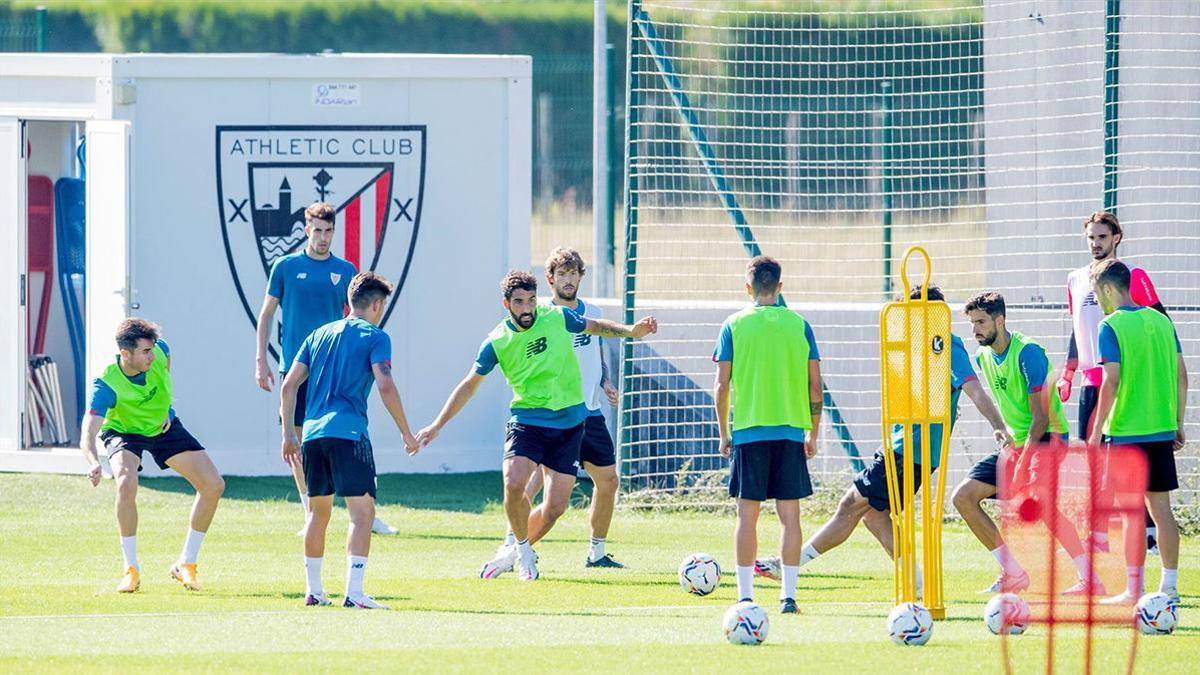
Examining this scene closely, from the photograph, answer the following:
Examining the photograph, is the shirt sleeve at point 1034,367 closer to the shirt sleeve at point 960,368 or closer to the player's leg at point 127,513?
the shirt sleeve at point 960,368

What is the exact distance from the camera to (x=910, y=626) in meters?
7.94

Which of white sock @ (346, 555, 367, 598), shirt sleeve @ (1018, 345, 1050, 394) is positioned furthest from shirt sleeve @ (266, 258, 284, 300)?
shirt sleeve @ (1018, 345, 1050, 394)

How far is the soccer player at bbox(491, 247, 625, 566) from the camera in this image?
10859 mm

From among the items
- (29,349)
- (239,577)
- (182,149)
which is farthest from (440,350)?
(239,577)

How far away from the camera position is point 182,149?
14.7 meters

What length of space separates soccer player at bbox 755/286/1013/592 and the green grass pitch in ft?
0.83

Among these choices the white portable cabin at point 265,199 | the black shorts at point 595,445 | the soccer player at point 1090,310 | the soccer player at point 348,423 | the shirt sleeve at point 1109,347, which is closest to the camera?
the soccer player at point 348,423

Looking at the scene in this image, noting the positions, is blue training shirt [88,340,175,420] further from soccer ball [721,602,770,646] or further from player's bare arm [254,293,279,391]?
soccer ball [721,602,770,646]

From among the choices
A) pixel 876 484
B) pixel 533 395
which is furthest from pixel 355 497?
pixel 876 484

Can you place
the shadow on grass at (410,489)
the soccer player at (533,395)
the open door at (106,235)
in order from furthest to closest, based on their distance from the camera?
the open door at (106,235), the shadow on grass at (410,489), the soccer player at (533,395)

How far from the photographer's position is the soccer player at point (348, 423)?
922 centimetres

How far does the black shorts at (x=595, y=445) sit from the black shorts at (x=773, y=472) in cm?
227

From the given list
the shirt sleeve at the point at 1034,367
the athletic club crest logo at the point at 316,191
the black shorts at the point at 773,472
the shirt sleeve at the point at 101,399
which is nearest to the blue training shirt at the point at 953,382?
the shirt sleeve at the point at 1034,367

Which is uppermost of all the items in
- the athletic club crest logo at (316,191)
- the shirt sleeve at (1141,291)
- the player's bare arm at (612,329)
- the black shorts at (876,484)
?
the athletic club crest logo at (316,191)
